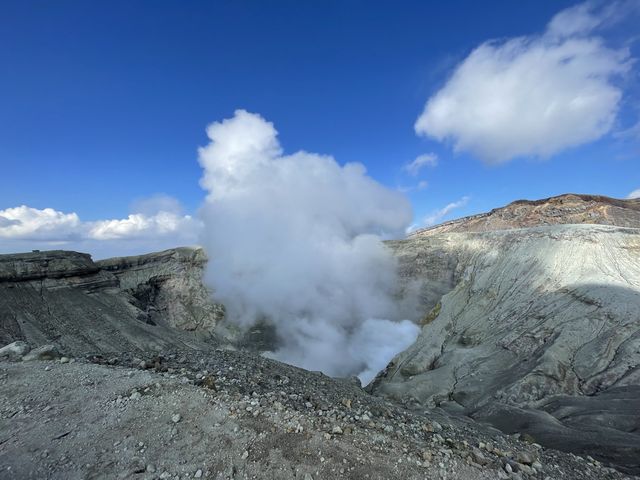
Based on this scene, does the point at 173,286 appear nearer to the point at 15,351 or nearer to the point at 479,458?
the point at 15,351

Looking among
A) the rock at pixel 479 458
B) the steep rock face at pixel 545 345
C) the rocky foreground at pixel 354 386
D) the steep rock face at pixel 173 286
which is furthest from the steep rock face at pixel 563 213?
the rock at pixel 479 458

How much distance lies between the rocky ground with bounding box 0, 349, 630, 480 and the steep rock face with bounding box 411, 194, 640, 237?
72.8 meters

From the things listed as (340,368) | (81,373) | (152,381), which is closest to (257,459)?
(152,381)

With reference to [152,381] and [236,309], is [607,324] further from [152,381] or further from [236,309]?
[236,309]

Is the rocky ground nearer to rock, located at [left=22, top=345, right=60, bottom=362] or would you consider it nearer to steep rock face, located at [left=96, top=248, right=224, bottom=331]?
rock, located at [left=22, top=345, right=60, bottom=362]

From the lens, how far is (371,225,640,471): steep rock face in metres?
17.5

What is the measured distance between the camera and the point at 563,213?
72.0 meters

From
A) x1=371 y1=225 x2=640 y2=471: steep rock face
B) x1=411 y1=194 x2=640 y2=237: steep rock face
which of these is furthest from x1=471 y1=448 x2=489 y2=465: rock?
x1=411 y1=194 x2=640 y2=237: steep rock face

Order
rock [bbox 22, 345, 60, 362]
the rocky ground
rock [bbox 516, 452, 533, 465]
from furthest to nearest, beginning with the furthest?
rock [bbox 22, 345, 60, 362] < rock [bbox 516, 452, 533, 465] < the rocky ground

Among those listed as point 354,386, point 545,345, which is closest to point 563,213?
point 545,345

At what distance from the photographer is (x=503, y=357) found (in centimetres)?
2784

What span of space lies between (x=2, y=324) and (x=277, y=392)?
23441mm

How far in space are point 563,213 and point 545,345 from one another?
57.6 metres

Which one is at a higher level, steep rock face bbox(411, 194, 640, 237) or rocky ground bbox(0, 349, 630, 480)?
steep rock face bbox(411, 194, 640, 237)
